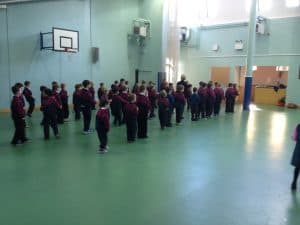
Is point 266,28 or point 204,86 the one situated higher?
point 266,28

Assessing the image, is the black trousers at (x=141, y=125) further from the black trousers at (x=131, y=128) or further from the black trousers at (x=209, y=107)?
the black trousers at (x=209, y=107)

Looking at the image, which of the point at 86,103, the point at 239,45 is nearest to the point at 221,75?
the point at 239,45

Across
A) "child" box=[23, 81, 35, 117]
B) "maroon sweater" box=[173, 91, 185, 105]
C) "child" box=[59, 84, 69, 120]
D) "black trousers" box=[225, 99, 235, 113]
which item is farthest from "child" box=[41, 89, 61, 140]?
"black trousers" box=[225, 99, 235, 113]

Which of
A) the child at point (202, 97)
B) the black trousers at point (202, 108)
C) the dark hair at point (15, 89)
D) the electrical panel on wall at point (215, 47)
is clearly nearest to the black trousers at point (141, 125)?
the dark hair at point (15, 89)

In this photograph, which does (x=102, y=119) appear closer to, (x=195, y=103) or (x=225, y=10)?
(x=195, y=103)

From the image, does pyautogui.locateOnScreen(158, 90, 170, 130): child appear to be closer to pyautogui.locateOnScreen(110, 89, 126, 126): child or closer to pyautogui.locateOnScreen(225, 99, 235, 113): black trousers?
pyautogui.locateOnScreen(110, 89, 126, 126): child

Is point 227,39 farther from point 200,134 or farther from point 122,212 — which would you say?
point 122,212

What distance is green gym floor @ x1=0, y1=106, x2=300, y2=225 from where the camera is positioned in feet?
11.3

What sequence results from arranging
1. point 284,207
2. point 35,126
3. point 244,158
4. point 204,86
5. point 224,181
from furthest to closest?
point 204,86 < point 35,126 < point 244,158 < point 224,181 < point 284,207

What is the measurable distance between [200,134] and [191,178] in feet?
11.8

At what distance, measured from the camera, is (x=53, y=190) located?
4.14 metres

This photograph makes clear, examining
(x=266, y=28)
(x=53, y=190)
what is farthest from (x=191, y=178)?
(x=266, y=28)

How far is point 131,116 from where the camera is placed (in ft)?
23.0

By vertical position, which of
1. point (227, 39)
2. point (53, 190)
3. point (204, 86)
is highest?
point (227, 39)
